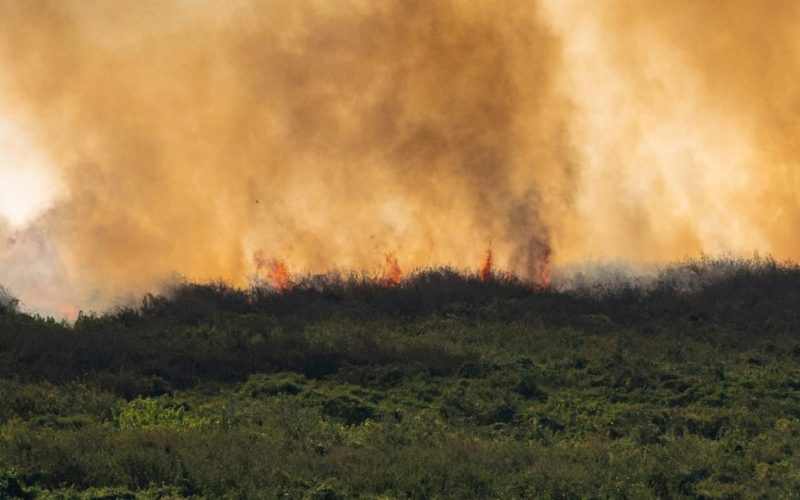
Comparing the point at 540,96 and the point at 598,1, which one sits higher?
the point at 598,1

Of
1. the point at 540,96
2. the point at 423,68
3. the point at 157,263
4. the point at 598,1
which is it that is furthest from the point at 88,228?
the point at 598,1

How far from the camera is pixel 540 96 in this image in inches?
1907

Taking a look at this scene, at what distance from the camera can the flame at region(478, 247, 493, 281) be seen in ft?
142

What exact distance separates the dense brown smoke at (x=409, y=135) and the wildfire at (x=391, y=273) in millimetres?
264

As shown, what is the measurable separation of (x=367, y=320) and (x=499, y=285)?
4.60m

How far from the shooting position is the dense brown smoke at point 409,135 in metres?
45.9

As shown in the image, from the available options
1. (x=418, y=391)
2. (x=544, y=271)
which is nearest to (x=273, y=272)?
(x=544, y=271)

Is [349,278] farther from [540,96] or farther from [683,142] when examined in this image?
[683,142]

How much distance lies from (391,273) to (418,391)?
440 inches

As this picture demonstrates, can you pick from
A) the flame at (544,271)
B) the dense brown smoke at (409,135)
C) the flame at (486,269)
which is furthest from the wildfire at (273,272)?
the flame at (544,271)

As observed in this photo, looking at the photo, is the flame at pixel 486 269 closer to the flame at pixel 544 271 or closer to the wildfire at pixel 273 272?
the flame at pixel 544 271

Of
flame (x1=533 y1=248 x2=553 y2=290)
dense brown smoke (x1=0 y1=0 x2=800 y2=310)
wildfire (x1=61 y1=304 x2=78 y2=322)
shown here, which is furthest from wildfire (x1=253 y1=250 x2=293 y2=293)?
flame (x1=533 y1=248 x2=553 y2=290)

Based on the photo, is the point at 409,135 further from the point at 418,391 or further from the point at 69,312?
the point at 418,391

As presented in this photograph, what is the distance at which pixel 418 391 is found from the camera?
3322 cm
